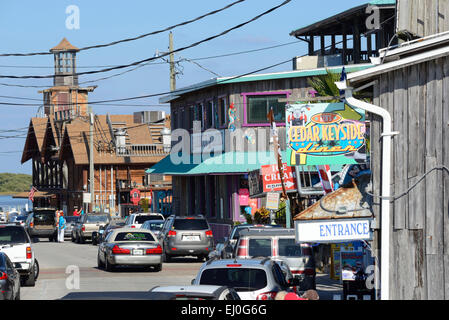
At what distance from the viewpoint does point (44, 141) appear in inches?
3295

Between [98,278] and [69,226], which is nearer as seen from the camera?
[98,278]

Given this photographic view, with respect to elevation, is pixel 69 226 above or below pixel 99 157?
below

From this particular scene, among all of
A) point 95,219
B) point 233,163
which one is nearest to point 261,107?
point 233,163

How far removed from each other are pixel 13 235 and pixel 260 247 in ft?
25.7

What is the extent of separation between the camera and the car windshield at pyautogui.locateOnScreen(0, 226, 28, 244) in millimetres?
24355

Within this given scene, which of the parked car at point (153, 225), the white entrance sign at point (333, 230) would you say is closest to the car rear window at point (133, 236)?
the parked car at point (153, 225)

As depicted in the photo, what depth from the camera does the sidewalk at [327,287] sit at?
21062 millimetres

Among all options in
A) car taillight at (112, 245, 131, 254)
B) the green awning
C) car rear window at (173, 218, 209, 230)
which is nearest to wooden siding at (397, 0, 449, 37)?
car taillight at (112, 245, 131, 254)

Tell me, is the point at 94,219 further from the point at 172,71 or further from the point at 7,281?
the point at 7,281

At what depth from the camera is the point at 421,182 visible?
13.7 metres

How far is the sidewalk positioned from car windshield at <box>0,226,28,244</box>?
8260mm
